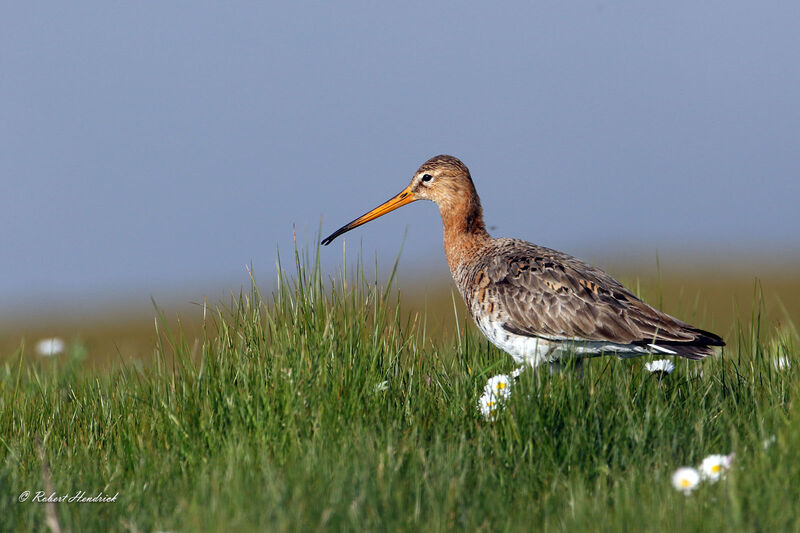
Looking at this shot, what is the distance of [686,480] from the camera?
4746 millimetres

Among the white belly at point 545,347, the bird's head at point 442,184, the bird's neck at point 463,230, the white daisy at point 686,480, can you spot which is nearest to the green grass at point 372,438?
the white daisy at point 686,480

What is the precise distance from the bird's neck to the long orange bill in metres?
0.51

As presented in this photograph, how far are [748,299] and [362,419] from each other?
25.2 metres

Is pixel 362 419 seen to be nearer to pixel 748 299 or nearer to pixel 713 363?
pixel 713 363

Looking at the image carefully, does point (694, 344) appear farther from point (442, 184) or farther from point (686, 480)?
point (442, 184)

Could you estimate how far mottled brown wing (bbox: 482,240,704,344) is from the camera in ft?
23.5

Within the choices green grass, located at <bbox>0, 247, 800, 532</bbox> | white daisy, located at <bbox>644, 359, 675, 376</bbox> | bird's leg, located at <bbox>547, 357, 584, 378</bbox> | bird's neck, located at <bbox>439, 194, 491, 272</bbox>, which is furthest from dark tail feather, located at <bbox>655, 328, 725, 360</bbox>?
bird's neck, located at <bbox>439, 194, 491, 272</bbox>

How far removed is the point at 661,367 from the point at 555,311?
1051 mm

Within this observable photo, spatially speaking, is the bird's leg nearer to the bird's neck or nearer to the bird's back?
the bird's back

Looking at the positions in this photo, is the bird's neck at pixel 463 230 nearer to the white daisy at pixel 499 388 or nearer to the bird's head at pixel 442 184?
the bird's head at pixel 442 184

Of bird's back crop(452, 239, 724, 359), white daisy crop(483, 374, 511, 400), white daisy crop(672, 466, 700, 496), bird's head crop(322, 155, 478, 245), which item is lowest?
white daisy crop(672, 466, 700, 496)

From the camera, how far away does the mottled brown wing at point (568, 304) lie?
716 centimetres

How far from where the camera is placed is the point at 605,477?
516cm

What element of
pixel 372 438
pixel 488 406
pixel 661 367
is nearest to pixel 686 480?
pixel 488 406
